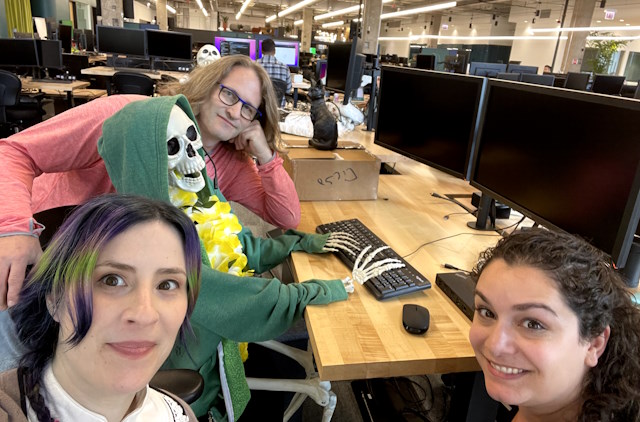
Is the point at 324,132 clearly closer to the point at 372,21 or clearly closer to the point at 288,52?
the point at 288,52

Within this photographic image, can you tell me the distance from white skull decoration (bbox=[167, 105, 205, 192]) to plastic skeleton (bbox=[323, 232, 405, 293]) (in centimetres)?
45

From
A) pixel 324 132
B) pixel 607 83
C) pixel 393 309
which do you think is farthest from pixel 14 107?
pixel 607 83

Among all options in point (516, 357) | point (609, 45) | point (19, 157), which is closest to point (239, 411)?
point (516, 357)

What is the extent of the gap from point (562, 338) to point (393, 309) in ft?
1.42

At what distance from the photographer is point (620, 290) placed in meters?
0.89

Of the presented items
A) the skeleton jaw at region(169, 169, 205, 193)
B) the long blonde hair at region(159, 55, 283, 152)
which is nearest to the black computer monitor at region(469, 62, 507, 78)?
the long blonde hair at region(159, 55, 283, 152)

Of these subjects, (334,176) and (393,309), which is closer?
(393,309)

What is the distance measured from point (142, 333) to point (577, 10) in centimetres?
1437

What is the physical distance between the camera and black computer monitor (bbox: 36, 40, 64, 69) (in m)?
6.03

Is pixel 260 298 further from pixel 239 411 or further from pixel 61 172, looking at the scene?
pixel 61 172

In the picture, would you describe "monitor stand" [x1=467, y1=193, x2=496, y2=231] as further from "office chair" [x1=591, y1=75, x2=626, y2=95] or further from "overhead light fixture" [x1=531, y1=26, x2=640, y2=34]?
"overhead light fixture" [x1=531, y1=26, x2=640, y2=34]

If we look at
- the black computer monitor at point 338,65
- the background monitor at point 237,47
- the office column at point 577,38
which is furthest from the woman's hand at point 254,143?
the office column at point 577,38

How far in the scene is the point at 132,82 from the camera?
5.61 m

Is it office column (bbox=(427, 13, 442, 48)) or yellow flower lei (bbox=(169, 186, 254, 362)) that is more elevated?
office column (bbox=(427, 13, 442, 48))
